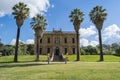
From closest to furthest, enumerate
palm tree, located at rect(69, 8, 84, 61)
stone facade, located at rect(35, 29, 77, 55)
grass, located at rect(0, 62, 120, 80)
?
grass, located at rect(0, 62, 120, 80), palm tree, located at rect(69, 8, 84, 61), stone facade, located at rect(35, 29, 77, 55)

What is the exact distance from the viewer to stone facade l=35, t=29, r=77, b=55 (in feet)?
227

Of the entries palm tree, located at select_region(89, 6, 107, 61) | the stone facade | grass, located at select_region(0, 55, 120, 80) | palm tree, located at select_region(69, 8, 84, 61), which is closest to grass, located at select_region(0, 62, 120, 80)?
grass, located at select_region(0, 55, 120, 80)

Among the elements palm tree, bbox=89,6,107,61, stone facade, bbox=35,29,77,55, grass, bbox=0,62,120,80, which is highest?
palm tree, bbox=89,6,107,61

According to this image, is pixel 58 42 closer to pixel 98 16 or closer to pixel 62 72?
pixel 98 16

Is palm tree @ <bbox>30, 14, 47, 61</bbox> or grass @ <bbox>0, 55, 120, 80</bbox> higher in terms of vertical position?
palm tree @ <bbox>30, 14, 47, 61</bbox>

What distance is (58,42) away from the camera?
6919 centimetres

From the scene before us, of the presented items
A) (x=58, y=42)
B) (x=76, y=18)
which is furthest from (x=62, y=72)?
(x=58, y=42)

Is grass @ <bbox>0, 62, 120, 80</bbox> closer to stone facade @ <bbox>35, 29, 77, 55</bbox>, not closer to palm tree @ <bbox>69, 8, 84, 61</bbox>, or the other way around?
palm tree @ <bbox>69, 8, 84, 61</bbox>

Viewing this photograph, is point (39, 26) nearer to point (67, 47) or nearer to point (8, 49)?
point (67, 47)

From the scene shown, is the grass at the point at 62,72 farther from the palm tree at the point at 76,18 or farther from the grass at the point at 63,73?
the palm tree at the point at 76,18

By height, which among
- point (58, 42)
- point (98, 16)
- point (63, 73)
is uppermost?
point (98, 16)

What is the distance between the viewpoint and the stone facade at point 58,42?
69.2 meters

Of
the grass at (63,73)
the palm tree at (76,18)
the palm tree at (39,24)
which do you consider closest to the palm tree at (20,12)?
the palm tree at (39,24)

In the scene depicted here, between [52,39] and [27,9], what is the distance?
2113 cm
